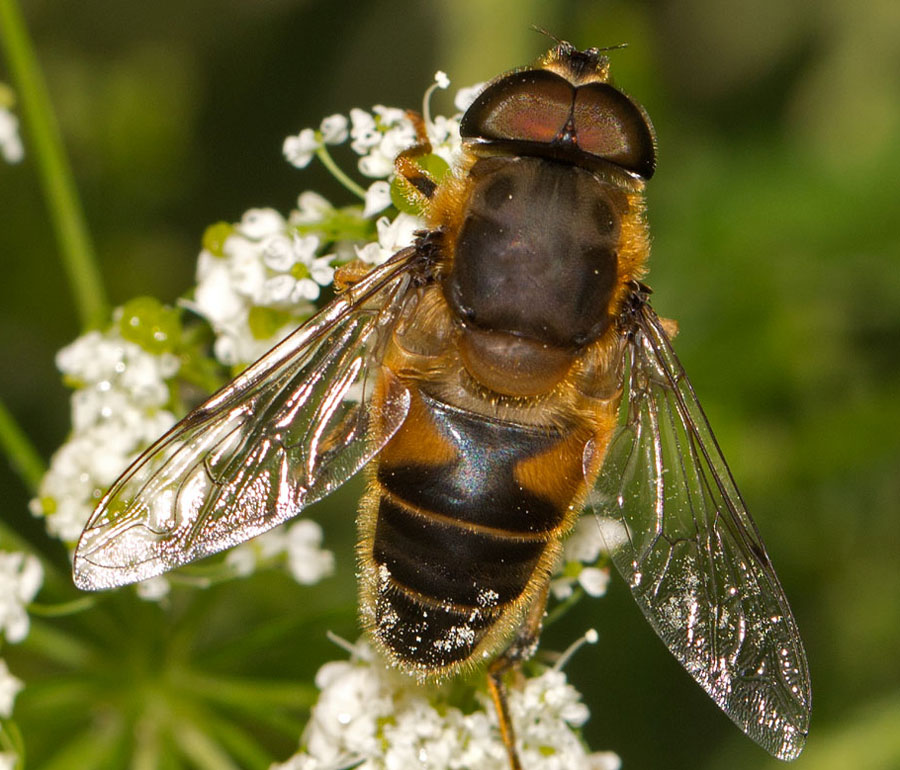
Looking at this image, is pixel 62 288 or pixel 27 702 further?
pixel 62 288

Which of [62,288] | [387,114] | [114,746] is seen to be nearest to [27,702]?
[114,746]

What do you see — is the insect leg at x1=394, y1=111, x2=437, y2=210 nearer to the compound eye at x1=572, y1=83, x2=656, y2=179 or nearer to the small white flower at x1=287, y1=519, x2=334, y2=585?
the compound eye at x1=572, y1=83, x2=656, y2=179

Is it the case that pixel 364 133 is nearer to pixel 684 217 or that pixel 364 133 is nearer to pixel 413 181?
pixel 413 181

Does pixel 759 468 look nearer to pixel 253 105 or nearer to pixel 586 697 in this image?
pixel 586 697

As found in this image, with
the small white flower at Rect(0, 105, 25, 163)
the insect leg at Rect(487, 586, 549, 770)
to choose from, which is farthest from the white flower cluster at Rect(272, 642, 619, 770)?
the small white flower at Rect(0, 105, 25, 163)

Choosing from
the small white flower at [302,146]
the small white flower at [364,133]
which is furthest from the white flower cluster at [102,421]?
the small white flower at [364,133]

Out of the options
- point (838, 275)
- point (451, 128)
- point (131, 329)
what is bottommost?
point (838, 275)
